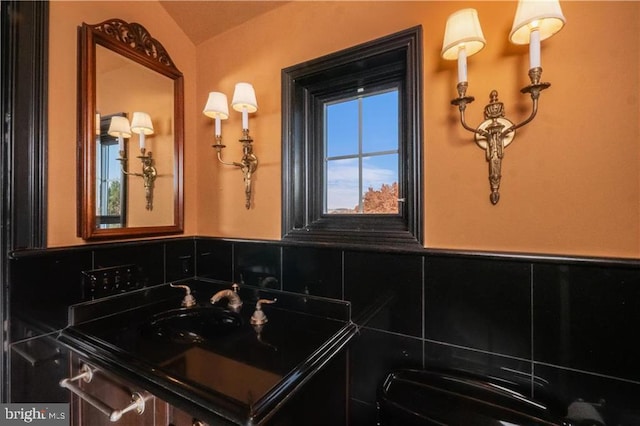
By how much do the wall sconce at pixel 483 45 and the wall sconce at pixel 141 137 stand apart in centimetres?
131

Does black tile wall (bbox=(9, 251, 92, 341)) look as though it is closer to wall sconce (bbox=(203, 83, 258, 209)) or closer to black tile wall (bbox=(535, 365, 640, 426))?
wall sconce (bbox=(203, 83, 258, 209))

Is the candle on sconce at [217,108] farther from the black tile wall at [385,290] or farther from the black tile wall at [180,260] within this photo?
the black tile wall at [385,290]

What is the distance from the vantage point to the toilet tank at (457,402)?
769 millimetres

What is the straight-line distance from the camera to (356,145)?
1261mm

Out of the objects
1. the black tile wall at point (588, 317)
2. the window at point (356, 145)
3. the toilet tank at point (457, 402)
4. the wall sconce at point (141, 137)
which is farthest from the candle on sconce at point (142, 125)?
the black tile wall at point (588, 317)

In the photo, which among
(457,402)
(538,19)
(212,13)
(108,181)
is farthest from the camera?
(212,13)

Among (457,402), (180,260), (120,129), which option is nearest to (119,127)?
(120,129)

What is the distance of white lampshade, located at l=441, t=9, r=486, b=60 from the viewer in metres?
0.82

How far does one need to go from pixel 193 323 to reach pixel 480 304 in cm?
116

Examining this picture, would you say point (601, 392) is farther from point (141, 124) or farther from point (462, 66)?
point (141, 124)

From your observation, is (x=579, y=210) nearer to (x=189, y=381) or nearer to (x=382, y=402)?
(x=382, y=402)

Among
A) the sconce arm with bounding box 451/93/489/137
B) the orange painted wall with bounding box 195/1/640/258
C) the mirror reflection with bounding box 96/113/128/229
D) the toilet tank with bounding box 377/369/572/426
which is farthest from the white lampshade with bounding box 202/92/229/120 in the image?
the toilet tank with bounding box 377/369/572/426

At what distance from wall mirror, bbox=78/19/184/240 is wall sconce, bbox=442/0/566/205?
1.30m

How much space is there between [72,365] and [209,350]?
1.83 feet
